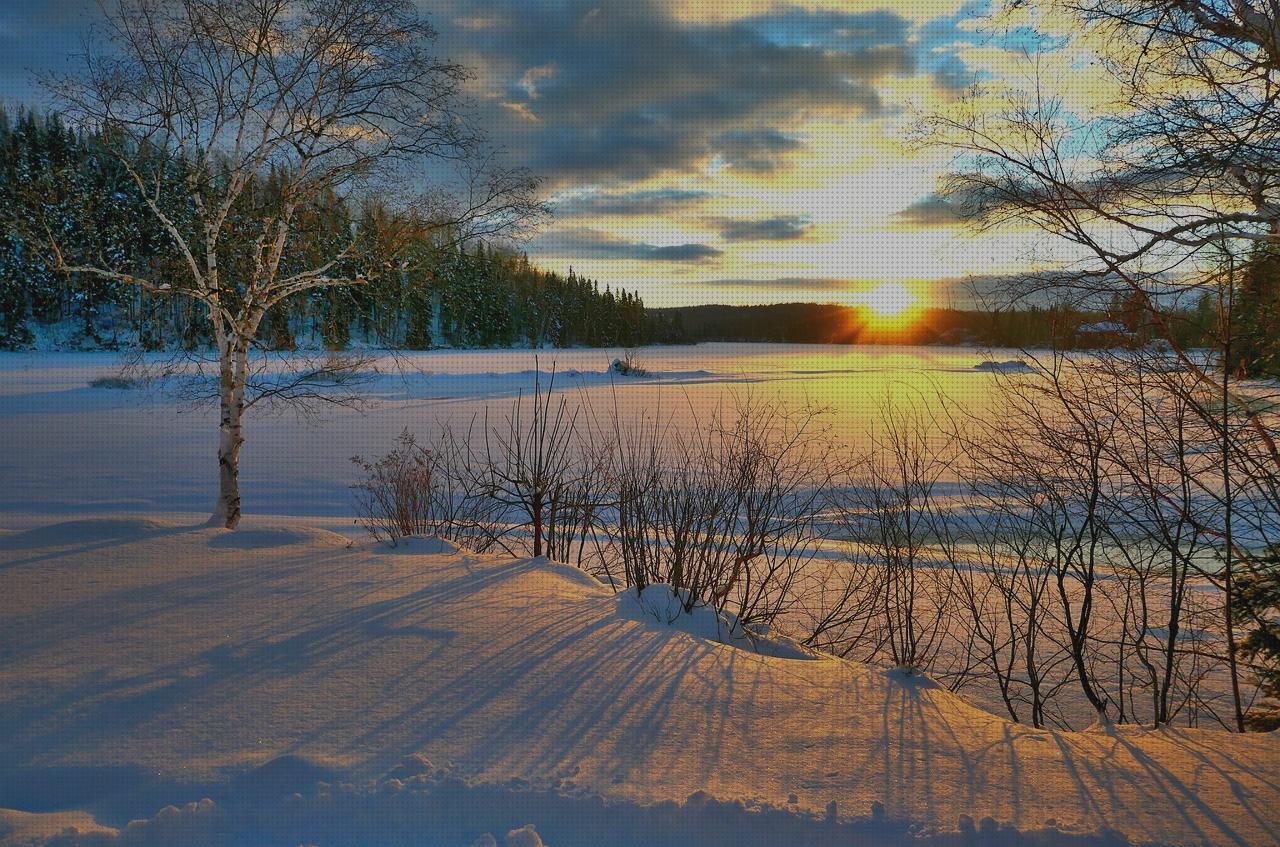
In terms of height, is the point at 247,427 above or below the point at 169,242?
below

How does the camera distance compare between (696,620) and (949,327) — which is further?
(949,327)

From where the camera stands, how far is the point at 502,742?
3240 mm

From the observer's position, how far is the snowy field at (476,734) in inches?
108

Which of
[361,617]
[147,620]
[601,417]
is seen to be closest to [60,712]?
[147,620]

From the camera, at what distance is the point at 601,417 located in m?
22.6

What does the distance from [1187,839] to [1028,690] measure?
4363 mm

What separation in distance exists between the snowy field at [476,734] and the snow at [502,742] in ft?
0.05

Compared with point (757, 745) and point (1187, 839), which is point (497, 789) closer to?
point (757, 745)

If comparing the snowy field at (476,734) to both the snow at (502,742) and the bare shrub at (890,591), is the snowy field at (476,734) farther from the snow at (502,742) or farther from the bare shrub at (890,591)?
the bare shrub at (890,591)

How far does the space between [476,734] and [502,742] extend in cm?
15

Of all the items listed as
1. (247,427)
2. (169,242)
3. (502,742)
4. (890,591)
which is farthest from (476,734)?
(247,427)

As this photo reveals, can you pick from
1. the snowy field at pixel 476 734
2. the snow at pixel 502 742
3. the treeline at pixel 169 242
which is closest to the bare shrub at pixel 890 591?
the snowy field at pixel 476 734

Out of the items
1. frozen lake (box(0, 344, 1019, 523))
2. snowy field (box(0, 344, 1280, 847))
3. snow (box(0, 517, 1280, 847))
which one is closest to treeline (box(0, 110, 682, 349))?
frozen lake (box(0, 344, 1019, 523))

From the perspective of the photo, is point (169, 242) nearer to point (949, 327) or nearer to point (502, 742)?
point (502, 742)
